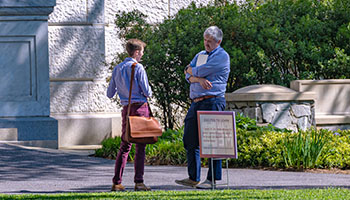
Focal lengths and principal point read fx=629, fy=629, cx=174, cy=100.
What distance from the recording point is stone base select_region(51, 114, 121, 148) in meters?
13.3

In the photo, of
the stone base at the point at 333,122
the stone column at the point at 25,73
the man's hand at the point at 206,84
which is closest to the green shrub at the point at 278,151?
the stone base at the point at 333,122

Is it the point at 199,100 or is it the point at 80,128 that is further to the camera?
the point at 80,128

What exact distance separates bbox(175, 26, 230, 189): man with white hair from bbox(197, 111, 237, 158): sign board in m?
0.22

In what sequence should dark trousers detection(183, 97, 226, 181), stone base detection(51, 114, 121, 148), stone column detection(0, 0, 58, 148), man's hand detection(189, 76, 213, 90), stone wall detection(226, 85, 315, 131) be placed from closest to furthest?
man's hand detection(189, 76, 213, 90), dark trousers detection(183, 97, 226, 181), stone column detection(0, 0, 58, 148), stone wall detection(226, 85, 315, 131), stone base detection(51, 114, 121, 148)

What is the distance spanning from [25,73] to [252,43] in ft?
14.7

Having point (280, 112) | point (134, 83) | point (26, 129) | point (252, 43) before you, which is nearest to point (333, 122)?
point (280, 112)

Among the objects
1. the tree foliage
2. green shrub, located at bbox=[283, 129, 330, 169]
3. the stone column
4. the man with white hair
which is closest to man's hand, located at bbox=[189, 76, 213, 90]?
the man with white hair

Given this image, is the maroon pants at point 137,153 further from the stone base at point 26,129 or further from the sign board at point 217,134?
the stone base at point 26,129

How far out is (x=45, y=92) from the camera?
11.3 metres

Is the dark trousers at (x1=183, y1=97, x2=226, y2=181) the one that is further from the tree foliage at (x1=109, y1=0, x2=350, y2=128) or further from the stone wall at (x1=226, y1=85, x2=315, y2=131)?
the tree foliage at (x1=109, y1=0, x2=350, y2=128)

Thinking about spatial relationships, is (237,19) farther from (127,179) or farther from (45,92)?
(127,179)

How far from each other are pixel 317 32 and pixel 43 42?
5.86 m

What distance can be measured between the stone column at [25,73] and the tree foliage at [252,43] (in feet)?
7.22

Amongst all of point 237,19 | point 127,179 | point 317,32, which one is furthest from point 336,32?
point 127,179
